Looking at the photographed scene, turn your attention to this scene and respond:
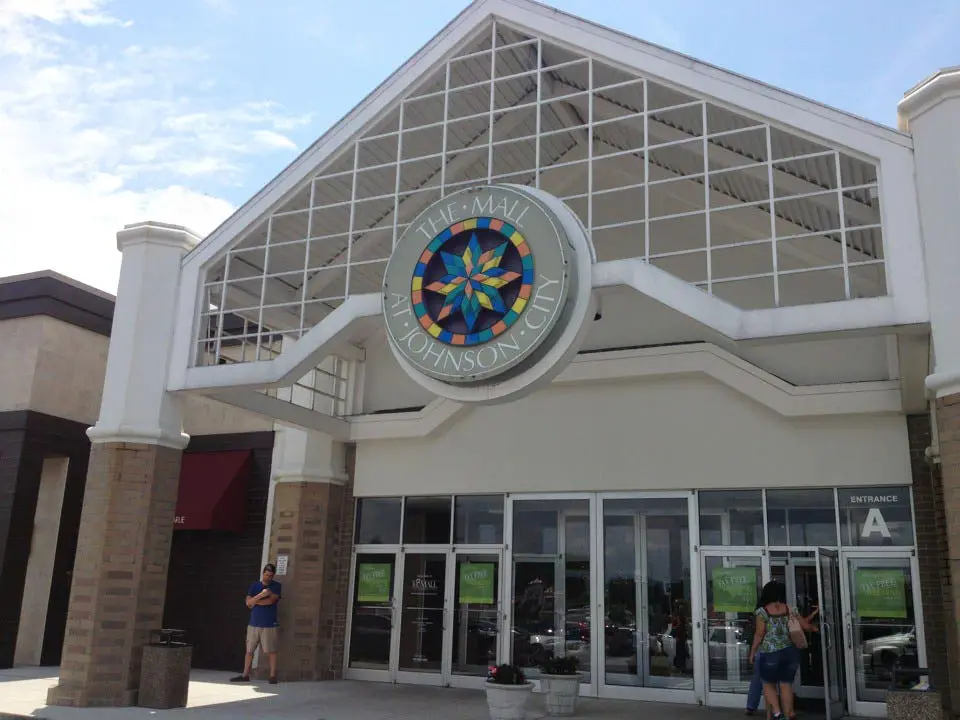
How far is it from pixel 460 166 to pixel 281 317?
3849 mm

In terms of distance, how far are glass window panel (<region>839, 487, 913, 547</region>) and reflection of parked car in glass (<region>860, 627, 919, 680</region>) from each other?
1200mm

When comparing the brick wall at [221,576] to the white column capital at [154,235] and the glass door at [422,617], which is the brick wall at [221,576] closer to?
the glass door at [422,617]

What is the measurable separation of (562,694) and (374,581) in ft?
15.6

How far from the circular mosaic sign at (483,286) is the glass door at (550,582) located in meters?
4.52

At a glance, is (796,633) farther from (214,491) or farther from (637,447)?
(214,491)

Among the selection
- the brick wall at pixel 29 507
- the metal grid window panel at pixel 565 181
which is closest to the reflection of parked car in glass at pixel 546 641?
the metal grid window panel at pixel 565 181

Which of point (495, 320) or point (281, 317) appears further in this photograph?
point (281, 317)

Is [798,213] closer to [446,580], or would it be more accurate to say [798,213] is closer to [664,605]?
[664,605]

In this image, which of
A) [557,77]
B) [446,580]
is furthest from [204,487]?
[557,77]

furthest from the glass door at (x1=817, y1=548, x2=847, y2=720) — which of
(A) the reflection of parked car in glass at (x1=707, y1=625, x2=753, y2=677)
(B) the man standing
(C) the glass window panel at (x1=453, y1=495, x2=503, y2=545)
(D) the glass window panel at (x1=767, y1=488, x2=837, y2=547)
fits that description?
(B) the man standing

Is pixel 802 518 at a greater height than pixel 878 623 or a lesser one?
greater

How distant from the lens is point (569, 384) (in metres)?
14.2

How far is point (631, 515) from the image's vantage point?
1359cm

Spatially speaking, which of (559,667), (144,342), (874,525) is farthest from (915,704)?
(144,342)
